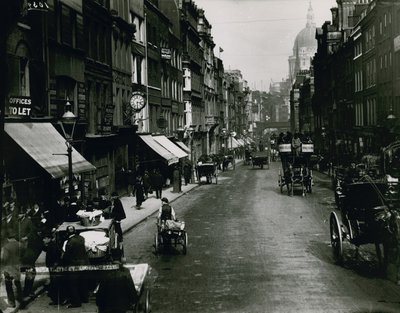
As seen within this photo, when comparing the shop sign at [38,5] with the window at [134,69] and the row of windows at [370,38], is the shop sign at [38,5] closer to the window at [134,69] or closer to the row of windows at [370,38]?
the window at [134,69]

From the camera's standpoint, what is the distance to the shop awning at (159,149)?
1545 inches

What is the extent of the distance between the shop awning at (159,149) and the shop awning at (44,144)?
1674 centimetres

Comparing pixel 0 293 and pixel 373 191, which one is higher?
pixel 373 191

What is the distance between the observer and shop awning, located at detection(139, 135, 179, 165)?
39250mm

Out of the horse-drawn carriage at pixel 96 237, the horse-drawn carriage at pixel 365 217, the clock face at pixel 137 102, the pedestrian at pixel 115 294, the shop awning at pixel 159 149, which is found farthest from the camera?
the shop awning at pixel 159 149

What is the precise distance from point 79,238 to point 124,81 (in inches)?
1055

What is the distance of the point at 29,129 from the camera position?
20.0 metres

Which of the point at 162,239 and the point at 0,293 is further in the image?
the point at 162,239

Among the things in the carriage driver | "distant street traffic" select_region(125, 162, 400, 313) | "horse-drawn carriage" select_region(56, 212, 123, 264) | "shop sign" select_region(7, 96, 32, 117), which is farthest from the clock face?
"horse-drawn carriage" select_region(56, 212, 123, 264)

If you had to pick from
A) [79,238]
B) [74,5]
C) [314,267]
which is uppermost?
[74,5]

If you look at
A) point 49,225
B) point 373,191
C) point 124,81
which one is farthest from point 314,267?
point 124,81

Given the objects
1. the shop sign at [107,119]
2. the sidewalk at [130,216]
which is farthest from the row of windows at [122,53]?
the sidewalk at [130,216]

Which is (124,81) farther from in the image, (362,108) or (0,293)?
(362,108)

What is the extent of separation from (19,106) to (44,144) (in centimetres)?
209
